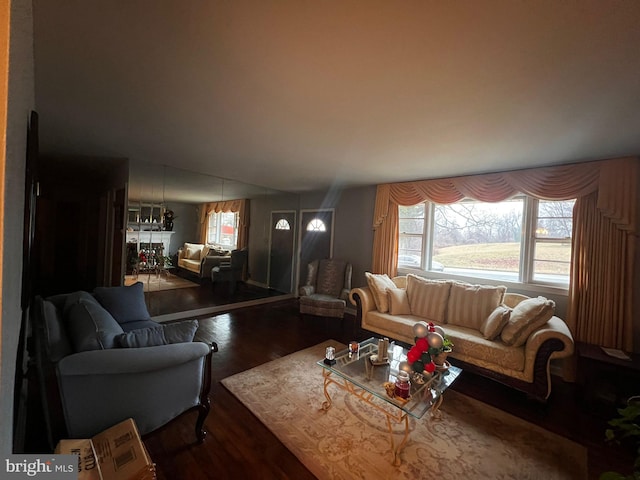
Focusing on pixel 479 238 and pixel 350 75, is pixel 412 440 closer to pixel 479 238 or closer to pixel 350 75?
pixel 350 75

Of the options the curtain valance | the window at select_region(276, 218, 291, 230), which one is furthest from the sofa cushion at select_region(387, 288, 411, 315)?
the window at select_region(276, 218, 291, 230)

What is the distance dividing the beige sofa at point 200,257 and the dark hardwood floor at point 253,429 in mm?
1339

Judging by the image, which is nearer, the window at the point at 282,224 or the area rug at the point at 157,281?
the area rug at the point at 157,281

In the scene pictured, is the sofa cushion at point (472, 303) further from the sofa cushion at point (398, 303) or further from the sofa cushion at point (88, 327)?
the sofa cushion at point (88, 327)

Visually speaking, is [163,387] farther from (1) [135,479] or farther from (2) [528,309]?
(2) [528,309]

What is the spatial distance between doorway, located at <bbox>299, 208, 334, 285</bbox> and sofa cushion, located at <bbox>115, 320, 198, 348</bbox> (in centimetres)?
365

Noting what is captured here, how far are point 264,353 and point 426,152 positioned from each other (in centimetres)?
297

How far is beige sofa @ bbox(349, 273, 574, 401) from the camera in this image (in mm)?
2275

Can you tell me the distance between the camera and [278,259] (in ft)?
18.5

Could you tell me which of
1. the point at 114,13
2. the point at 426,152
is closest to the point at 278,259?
the point at 426,152

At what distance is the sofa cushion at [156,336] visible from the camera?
1.59 meters

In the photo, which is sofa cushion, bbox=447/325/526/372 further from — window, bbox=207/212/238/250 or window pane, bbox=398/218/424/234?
window, bbox=207/212/238/250

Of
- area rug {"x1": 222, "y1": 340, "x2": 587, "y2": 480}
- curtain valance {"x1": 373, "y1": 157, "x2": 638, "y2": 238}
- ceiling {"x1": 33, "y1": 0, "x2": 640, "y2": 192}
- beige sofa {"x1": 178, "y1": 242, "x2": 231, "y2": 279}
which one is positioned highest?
ceiling {"x1": 33, "y1": 0, "x2": 640, "y2": 192}

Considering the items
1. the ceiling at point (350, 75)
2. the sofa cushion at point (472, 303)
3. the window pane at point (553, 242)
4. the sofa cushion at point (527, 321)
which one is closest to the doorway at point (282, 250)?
the ceiling at point (350, 75)
